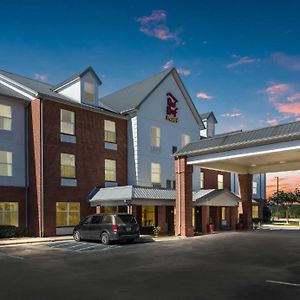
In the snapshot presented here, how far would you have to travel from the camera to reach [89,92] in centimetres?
3406

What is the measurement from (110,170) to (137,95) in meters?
7.91

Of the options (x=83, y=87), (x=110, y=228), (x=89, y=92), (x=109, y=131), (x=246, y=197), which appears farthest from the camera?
(x=246, y=197)

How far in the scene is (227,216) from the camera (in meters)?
39.6

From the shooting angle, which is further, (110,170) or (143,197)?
(110,170)

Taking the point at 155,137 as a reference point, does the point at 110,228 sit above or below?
below

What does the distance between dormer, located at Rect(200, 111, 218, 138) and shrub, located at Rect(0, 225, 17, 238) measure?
86.4 ft

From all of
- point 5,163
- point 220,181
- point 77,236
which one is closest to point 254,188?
point 220,181

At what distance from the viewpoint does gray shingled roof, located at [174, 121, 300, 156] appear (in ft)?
79.7

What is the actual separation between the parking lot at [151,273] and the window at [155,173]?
53.8 ft

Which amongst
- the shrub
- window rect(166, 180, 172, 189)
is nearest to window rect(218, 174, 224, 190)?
window rect(166, 180, 172, 189)

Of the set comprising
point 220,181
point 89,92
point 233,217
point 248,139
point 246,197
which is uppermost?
point 89,92

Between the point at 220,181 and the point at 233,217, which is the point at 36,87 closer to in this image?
the point at 233,217

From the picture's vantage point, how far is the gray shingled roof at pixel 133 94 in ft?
119

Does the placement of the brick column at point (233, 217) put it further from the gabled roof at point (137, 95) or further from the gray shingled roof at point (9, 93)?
the gray shingled roof at point (9, 93)
